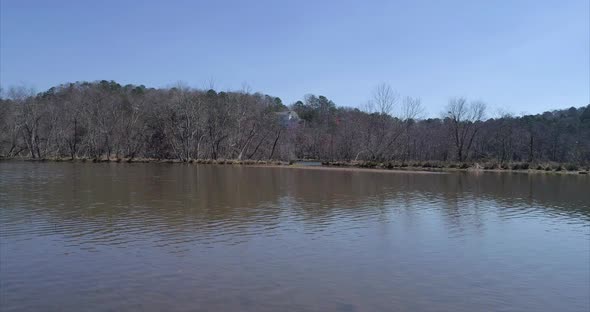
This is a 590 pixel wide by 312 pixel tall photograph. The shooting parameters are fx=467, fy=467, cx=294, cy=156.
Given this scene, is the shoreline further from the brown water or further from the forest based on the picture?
the brown water

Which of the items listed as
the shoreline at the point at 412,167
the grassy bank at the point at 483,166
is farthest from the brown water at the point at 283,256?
the grassy bank at the point at 483,166

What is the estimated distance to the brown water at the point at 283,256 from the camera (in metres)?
7.80

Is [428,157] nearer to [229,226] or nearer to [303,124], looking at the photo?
[303,124]

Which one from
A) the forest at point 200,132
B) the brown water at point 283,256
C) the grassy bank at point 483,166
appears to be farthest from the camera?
the forest at point 200,132

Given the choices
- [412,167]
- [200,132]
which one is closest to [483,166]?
[412,167]

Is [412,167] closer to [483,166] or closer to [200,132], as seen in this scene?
[483,166]

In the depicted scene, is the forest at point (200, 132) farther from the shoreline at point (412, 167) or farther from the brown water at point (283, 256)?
the brown water at point (283, 256)

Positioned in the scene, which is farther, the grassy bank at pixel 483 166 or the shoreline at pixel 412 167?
the grassy bank at pixel 483 166

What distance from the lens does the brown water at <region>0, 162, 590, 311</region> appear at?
7.80 metres

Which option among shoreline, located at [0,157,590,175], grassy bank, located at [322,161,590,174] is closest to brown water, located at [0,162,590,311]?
shoreline, located at [0,157,590,175]

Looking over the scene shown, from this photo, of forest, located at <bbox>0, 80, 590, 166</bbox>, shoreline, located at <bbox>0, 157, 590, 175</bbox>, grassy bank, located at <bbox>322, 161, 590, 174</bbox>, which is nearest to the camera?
shoreline, located at <bbox>0, 157, 590, 175</bbox>

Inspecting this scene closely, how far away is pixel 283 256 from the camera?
34.8 feet

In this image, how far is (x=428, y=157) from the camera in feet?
253

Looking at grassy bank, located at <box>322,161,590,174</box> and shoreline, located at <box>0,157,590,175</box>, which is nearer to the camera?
shoreline, located at <box>0,157,590,175</box>
